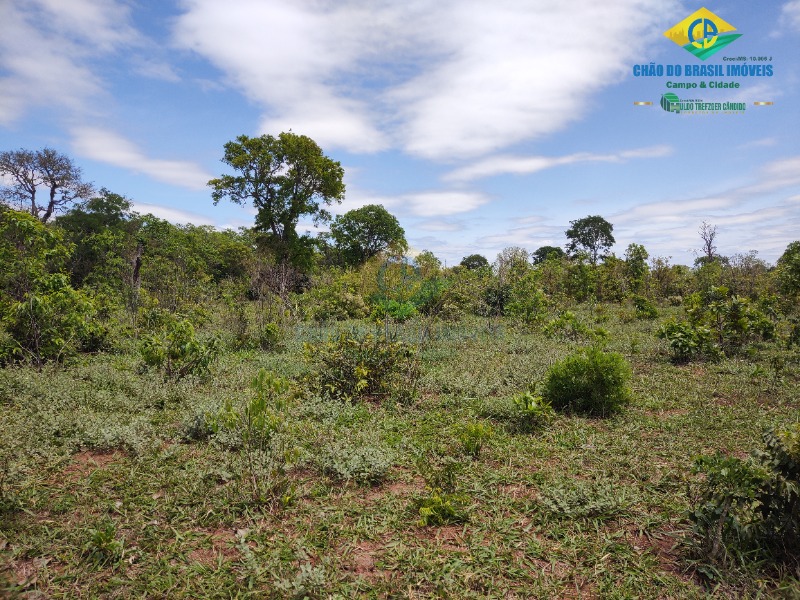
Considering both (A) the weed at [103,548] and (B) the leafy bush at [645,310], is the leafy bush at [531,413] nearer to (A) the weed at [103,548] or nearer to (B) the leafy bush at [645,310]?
(A) the weed at [103,548]

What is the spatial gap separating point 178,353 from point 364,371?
9.58ft

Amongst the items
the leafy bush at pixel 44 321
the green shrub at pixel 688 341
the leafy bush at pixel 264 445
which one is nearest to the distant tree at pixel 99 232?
the leafy bush at pixel 44 321

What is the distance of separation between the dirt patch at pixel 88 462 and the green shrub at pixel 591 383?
4.74 m

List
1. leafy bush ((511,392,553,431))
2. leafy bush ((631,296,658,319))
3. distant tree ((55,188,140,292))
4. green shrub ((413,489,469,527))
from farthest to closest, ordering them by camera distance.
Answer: distant tree ((55,188,140,292))
leafy bush ((631,296,658,319))
leafy bush ((511,392,553,431))
green shrub ((413,489,469,527))

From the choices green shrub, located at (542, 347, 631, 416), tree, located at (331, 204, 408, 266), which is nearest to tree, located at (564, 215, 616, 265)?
tree, located at (331, 204, 408, 266)

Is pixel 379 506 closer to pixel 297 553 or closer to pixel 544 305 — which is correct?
pixel 297 553

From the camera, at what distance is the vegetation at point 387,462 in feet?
8.54

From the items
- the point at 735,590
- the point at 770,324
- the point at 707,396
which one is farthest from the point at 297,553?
the point at 770,324

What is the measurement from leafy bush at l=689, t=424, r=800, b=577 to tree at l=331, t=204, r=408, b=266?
3572 cm

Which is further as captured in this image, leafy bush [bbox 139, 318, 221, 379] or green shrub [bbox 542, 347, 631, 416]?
leafy bush [bbox 139, 318, 221, 379]

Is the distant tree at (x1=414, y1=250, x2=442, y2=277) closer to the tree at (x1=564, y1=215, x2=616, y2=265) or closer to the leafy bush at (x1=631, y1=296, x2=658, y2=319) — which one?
the leafy bush at (x1=631, y1=296, x2=658, y2=319)

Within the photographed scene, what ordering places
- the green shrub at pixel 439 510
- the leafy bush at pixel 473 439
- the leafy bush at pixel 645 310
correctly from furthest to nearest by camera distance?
the leafy bush at pixel 645 310, the leafy bush at pixel 473 439, the green shrub at pixel 439 510

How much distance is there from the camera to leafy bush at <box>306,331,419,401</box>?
6.03 m

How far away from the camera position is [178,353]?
21.5 feet
